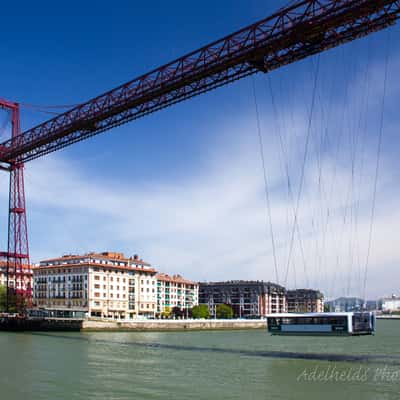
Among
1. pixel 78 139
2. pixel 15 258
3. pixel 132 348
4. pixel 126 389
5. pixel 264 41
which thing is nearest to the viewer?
pixel 126 389

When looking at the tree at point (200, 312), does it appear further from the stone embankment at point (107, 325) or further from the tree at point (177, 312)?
the stone embankment at point (107, 325)

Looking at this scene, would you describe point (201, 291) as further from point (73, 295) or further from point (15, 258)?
point (15, 258)

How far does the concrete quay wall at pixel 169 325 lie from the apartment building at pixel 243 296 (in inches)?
1788

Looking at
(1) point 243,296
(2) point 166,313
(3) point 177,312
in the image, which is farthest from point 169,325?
(1) point 243,296

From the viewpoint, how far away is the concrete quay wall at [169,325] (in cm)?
5684

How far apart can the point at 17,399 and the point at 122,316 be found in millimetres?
61988

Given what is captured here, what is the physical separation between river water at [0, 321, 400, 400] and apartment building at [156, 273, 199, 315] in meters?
62.9

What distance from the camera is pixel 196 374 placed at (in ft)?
70.7

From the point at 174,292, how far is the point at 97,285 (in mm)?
26195

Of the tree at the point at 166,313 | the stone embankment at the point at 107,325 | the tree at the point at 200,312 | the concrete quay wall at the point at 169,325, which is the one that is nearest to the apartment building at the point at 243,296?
the tree at the point at 166,313

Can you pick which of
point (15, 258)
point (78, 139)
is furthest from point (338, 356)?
point (15, 258)

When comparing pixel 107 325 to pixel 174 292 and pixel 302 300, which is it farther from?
pixel 302 300

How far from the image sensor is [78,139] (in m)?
42.2

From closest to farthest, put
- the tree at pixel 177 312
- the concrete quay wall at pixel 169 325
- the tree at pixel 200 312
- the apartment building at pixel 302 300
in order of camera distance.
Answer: the concrete quay wall at pixel 169 325 → the tree at pixel 200 312 → the tree at pixel 177 312 → the apartment building at pixel 302 300
